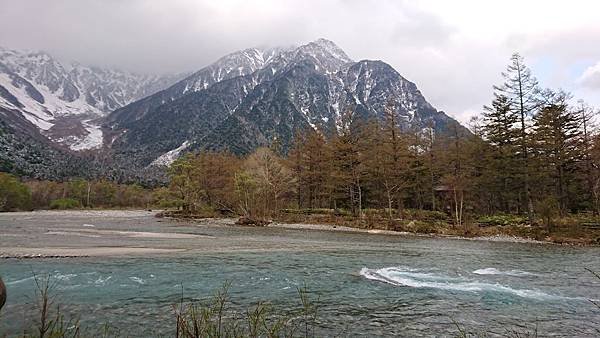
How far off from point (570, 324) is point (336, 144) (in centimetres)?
3937

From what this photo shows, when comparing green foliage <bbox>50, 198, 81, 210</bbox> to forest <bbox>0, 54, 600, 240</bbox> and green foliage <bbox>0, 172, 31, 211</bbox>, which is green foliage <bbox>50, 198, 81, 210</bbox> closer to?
green foliage <bbox>0, 172, 31, 211</bbox>

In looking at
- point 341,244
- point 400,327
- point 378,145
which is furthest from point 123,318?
point 378,145

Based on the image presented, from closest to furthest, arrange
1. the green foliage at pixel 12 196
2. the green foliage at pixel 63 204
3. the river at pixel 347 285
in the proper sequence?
1. the river at pixel 347 285
2. the green foliage at pixel 12 196
3. the green foliage at pixel 63 204

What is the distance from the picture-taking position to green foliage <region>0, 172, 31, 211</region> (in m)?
94.9

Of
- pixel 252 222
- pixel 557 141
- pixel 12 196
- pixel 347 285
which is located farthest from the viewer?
pixel 12 196

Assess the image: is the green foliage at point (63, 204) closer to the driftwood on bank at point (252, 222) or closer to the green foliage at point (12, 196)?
the green foliage at point (12, 196)

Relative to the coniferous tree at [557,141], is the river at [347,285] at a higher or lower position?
lower

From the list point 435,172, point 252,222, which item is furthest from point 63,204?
point 435,172

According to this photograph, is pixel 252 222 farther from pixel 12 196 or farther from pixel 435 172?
pixel 12 196

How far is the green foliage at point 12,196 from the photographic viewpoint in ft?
311

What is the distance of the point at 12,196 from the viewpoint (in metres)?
97.1

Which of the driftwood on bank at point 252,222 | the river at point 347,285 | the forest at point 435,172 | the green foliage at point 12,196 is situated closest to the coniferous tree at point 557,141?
the forest at point 435,172

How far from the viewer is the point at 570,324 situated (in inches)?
380

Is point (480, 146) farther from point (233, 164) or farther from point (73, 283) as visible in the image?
point (73, 283)
